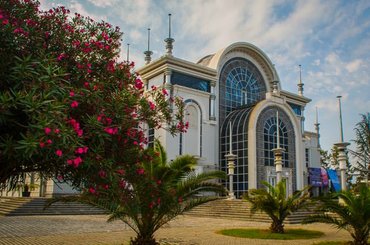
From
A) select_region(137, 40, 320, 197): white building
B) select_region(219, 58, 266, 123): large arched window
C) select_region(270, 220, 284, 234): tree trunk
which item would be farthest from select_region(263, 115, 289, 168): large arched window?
select_region(270, 220, 284, 234): tree trunk

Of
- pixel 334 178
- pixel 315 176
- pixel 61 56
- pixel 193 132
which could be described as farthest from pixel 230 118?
pixel 61 56

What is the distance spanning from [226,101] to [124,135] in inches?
1266

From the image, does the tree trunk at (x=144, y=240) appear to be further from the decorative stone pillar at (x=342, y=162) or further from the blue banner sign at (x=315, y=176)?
the blue banner sign at (x=315, y=176)

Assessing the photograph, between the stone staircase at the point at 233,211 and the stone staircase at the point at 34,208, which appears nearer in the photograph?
the stone staircase at the point at 233,211

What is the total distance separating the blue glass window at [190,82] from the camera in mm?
32844

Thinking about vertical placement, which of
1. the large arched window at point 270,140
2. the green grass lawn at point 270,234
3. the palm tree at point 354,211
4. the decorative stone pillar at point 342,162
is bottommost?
the green grass lawn at point 270,234

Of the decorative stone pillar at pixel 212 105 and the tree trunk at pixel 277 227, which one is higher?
the decorative stone pillar at pixel 212 105

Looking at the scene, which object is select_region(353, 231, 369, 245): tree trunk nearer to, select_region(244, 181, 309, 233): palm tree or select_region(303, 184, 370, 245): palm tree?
select_region(303, 184, 370, 245): palm tree

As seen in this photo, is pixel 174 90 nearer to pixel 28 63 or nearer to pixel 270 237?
pixel 270 237

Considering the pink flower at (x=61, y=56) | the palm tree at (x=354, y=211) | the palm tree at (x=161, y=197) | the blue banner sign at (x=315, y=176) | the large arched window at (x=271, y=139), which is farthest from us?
the blue banner sign at (x=315, y=176)

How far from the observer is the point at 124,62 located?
663cm

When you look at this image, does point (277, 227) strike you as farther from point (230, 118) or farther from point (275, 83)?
point (275, 83)

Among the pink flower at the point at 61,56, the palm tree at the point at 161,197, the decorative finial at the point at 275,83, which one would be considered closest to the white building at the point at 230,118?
the decorative finial at the point at 275,83

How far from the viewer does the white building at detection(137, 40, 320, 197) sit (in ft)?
108
